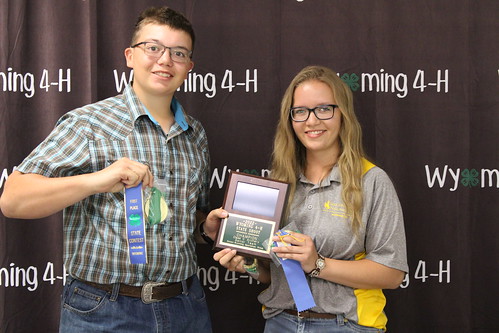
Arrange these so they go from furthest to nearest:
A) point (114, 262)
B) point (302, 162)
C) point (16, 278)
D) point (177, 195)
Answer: point (16, 278) → point (302, 162) → point (177, 195) → point (114, 262)

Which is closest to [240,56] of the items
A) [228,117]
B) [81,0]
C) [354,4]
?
[228,117]

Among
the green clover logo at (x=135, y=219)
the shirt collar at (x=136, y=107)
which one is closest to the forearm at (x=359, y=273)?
the green clover logo at (x=135, y=219)

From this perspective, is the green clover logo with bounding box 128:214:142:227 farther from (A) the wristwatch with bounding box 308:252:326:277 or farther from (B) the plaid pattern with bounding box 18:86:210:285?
(A) the wristwatch with bounding box 308:252:326:277

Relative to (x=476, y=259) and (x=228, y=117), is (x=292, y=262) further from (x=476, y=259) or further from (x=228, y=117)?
(x=476, y=259)

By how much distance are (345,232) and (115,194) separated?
832 mm

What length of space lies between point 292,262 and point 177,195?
491 millimetres

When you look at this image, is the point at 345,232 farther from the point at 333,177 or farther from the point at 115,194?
the point at 115,194

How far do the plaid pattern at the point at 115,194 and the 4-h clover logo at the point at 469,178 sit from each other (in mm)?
1397

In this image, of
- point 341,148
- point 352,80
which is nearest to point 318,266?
point 341,148

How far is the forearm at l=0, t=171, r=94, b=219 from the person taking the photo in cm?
149

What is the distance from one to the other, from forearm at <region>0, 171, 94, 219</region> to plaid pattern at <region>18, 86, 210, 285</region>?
5cm

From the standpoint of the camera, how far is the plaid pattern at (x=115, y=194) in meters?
1.63

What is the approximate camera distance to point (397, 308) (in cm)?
237

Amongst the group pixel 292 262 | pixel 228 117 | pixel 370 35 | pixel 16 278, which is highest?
pixel 370 35
